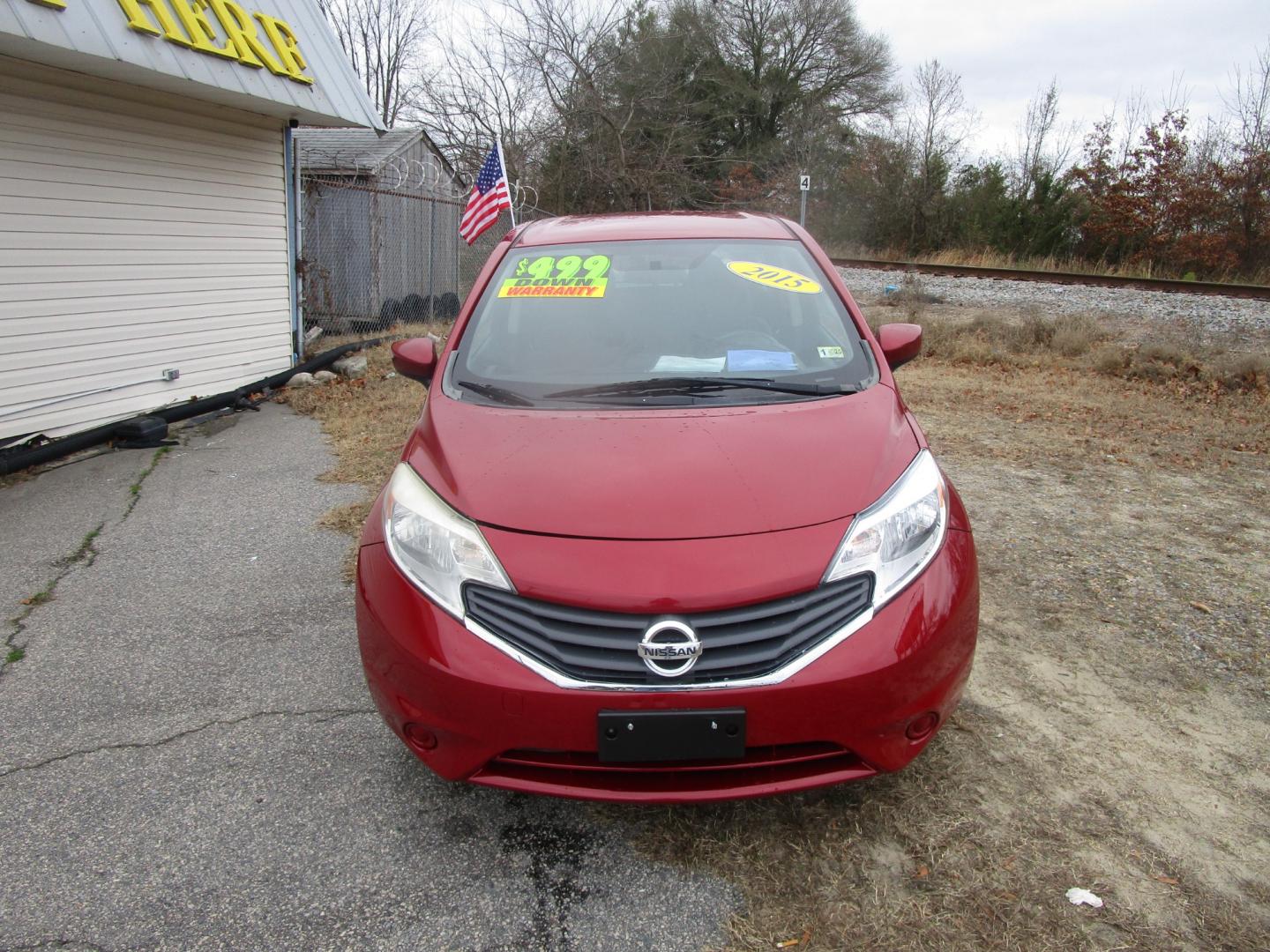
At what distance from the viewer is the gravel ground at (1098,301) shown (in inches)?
429

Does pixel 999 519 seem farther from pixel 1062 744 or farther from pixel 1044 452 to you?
pixel 1062 744

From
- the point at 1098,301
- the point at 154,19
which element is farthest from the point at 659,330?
the point at 1098,301

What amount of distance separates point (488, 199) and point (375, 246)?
2451 mm

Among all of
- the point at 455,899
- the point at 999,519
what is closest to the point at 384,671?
the point at 455,899

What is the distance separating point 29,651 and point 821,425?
11.0 ft

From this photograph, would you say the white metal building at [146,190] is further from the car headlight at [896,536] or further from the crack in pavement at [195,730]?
the car headlight at [896,536]

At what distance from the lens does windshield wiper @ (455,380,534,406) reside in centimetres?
274

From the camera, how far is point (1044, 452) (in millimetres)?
6441

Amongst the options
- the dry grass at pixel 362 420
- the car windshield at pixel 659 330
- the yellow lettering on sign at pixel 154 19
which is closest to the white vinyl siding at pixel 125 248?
the yellow lettering on sign at pixel 154 19

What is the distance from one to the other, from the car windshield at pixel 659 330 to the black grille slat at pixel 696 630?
0.87 meters

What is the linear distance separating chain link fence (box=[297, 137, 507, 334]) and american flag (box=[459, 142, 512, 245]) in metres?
0.99

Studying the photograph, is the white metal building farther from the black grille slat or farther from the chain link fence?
the black grille slat

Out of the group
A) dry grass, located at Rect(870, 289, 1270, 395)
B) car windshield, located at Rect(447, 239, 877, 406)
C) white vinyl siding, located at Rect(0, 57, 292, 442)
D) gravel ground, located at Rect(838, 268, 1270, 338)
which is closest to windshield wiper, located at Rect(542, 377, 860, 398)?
car windshield, located at Rect(447, 239, 877, 406)

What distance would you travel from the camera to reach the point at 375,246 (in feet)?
43.9
